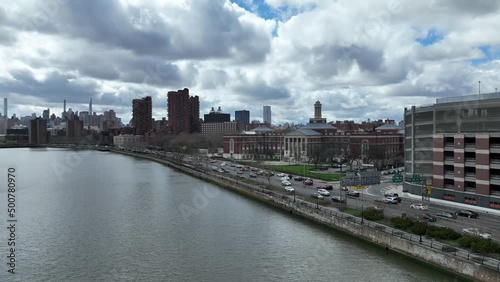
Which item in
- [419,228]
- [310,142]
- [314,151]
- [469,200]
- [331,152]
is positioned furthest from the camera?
[310,142]

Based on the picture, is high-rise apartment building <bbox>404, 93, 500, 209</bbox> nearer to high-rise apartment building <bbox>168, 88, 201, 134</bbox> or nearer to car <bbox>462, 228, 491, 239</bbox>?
car <bbox>462, 228, 491, 239</bbox>

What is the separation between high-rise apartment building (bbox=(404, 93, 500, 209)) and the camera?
98.8ft

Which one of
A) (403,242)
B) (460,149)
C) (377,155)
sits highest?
(460,149)

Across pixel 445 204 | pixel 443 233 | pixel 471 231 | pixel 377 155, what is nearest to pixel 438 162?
pixel 445 204

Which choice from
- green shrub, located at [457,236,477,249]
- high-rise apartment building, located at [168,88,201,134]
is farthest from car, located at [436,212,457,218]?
high-rise apartment building, located at [168,88,201,134]

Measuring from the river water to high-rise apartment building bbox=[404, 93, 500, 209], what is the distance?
1108 centimetres

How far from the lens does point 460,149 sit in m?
32.2

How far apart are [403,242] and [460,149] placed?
1315 cm

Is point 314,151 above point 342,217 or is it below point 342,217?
above

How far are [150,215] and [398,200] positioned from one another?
63.5 ft

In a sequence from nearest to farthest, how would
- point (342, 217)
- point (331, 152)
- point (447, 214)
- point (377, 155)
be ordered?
1. point (447, 214)
2. point (342, 217)
3. point (377, 155)
4. point (331, 152)

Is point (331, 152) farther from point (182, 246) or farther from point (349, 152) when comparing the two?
point (182, 246)

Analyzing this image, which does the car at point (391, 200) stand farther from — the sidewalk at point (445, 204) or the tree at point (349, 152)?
the tree at point (349, 152)

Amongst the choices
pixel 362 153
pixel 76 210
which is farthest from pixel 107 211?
pixel 362 153
